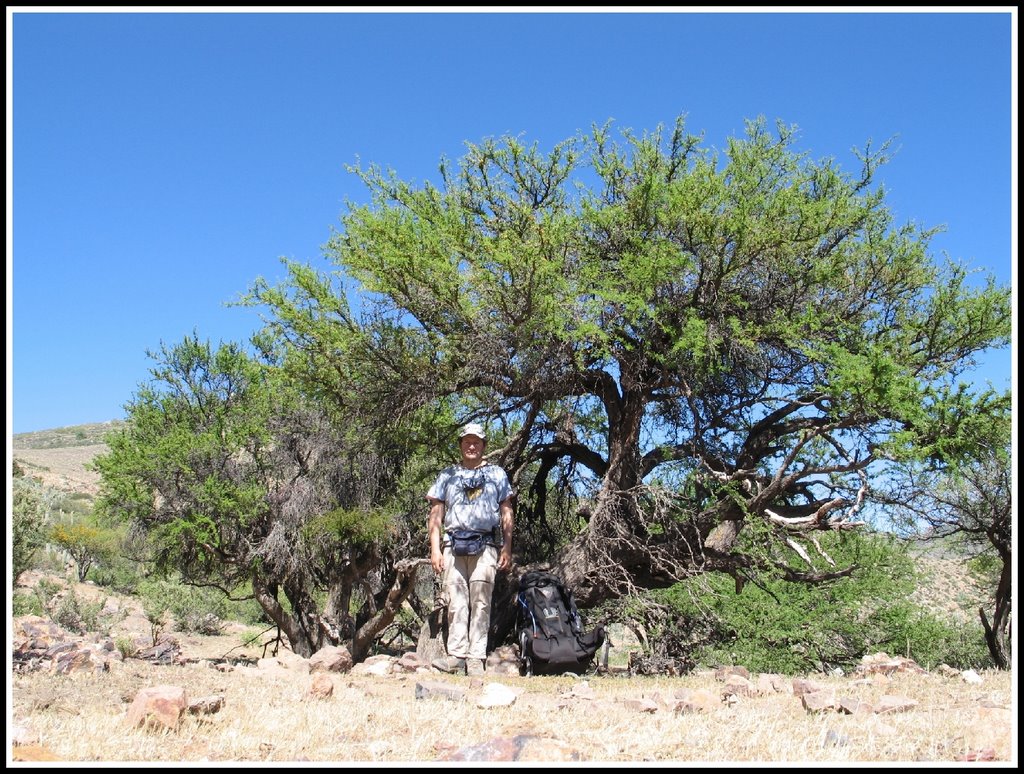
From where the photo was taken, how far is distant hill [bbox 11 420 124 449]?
3162 inches

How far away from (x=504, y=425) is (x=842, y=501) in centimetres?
508

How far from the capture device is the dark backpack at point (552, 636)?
855 cm

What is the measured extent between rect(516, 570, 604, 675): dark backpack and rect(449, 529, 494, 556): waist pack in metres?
1.78

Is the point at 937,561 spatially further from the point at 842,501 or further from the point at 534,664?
the point at 534,664

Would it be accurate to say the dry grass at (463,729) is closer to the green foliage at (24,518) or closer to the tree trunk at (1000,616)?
the green foliage at (24,518)

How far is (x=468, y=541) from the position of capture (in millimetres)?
7402

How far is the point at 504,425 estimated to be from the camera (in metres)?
12.9

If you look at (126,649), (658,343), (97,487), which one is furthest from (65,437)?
(658,343)

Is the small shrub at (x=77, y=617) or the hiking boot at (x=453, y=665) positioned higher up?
the hiking boot at (x=453, y=665)

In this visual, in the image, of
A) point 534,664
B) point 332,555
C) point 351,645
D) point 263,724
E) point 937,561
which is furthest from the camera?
point 937,561

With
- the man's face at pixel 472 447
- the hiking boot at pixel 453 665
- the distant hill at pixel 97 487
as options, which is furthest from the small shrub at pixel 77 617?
the man's face at pixel 472 447

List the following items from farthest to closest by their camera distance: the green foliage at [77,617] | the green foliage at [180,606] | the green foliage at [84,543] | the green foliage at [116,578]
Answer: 1. the green foliage at [84,543]
2. the green foliage at [116,578]
3. the green foliage at [180,606]
4. the green foliage at [77,617]

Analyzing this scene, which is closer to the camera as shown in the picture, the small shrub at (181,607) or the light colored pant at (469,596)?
the light colored pant at (469,596)

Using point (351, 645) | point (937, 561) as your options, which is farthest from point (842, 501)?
point (937, 561)
